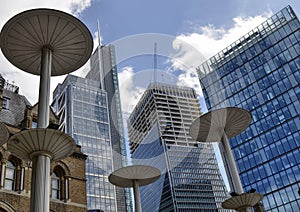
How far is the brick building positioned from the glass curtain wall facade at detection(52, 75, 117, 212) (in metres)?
65.6

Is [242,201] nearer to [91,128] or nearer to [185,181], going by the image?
[91,128]

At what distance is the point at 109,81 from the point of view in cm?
12519

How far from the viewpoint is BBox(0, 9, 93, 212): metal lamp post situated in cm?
1180

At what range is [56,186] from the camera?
Result: 21.0m

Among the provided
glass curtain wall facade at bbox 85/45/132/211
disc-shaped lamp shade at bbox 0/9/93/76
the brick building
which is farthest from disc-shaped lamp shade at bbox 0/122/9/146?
glass curtain wall facade at bbox 85/45/132/211

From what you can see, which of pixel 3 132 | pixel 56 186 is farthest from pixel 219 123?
pixel 3 132

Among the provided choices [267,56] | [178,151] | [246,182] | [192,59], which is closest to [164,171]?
[178,151]

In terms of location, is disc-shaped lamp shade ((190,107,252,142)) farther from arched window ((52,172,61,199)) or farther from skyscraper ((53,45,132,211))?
skyscraper ((53,45,132,211))

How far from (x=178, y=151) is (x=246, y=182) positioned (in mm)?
40042

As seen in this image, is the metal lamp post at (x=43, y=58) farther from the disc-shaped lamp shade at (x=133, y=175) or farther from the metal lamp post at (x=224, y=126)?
the disc-shaped lamp shade at (x=133, y=175)

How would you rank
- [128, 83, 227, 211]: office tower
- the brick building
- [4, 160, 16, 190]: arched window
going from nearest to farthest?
the brick building
[4, 160, 16, 190]: arched window
[128, 83, 227, 211]: office tower

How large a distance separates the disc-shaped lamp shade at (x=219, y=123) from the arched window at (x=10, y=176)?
11.3 metres

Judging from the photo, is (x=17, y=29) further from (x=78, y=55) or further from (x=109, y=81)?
(x=109, y=81)

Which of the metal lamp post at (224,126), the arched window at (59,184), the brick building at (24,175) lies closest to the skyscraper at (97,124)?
the brick building at (24,175)
